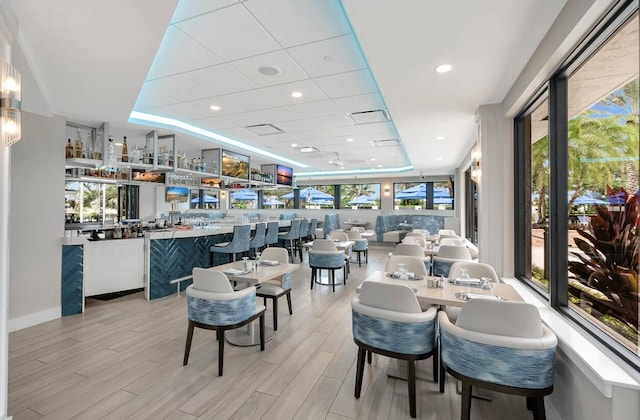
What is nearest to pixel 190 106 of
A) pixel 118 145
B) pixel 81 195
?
pixel 118 145

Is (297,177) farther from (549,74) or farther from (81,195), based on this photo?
(549,74)

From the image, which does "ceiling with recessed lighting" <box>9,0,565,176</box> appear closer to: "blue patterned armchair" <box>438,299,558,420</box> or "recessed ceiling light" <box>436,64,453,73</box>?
"recessed ceiling light" <box>436,64,453,73</box>

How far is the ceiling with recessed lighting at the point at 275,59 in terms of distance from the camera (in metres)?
2.12

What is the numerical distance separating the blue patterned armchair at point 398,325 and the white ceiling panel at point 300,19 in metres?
2.13

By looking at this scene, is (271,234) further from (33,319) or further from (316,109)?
(33,319)

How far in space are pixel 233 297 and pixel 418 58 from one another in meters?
2.72

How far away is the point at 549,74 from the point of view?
8.26 ft

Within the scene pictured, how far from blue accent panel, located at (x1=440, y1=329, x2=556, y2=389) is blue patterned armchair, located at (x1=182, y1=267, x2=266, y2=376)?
1.83m

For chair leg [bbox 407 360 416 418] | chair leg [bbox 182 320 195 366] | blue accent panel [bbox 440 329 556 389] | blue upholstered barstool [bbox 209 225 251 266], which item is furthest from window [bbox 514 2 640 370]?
blue upholstered barstool [bbox 209 225 251 266]

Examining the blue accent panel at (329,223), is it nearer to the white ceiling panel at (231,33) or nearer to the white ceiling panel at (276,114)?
the white ceiling panel at (276,114)

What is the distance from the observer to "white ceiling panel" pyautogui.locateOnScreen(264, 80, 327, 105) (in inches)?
143

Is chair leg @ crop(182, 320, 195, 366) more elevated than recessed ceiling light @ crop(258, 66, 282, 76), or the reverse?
recessed ceiling light @ crop(258, 66, 282, 76)

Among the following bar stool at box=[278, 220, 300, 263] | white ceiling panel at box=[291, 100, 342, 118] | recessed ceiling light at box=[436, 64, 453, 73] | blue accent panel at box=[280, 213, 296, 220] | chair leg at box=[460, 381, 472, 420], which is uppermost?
white ceiling panel at box=[291, 100, 342, 118]

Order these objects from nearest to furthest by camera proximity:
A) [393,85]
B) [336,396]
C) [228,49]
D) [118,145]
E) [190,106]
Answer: [336,396] → [228,49] → [393,85] → [190,106] → [118,145]
